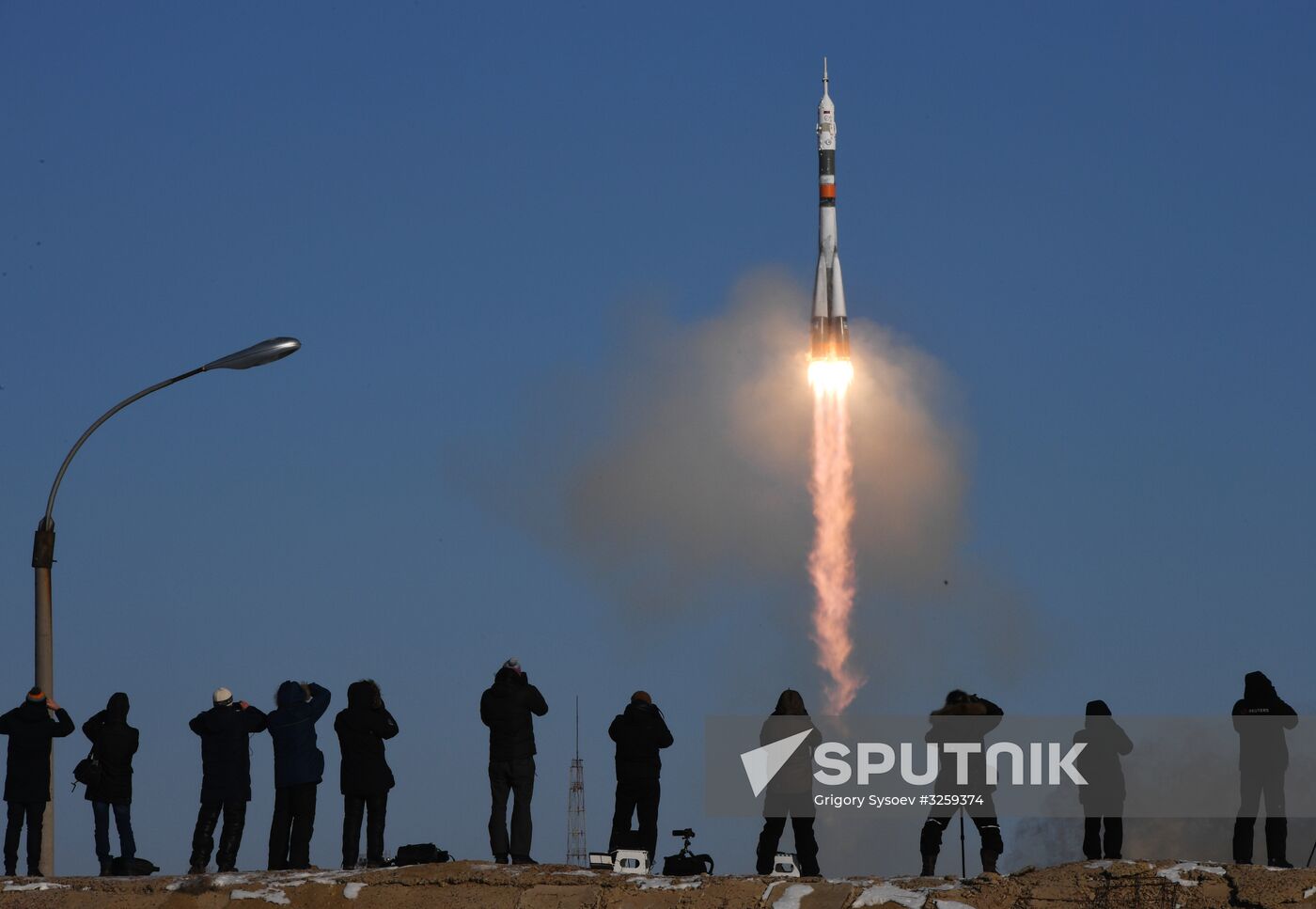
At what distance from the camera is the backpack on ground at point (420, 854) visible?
→ 2353cm

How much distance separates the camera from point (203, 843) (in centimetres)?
2516

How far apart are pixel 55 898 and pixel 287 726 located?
307 centimetres

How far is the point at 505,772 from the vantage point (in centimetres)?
2484

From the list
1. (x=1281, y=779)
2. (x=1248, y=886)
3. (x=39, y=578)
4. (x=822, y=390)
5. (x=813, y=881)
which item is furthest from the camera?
(x=822, y=390)

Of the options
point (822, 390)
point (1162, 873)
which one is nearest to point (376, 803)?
point (1162, 873)

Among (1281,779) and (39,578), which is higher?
(39,578)

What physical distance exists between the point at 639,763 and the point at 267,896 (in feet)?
14.4

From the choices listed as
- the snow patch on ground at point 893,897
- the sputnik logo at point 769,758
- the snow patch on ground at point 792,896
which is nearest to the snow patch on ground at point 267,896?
the snow patch on ground at point 792,896

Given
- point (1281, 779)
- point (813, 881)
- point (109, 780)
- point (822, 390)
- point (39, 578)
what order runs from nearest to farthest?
1. point (813, 881)
2. point (1281, 779)
3. point (109, 780)
4. point (39, 578)
5. point (822, 390)

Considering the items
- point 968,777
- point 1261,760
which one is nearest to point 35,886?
point 968,777

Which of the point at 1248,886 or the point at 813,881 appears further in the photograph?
the point at 813,881

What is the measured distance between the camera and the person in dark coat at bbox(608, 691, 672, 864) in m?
24.8

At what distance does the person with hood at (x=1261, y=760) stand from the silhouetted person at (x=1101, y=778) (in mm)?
1207

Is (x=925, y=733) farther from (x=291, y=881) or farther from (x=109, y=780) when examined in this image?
(x=109, y=780)
